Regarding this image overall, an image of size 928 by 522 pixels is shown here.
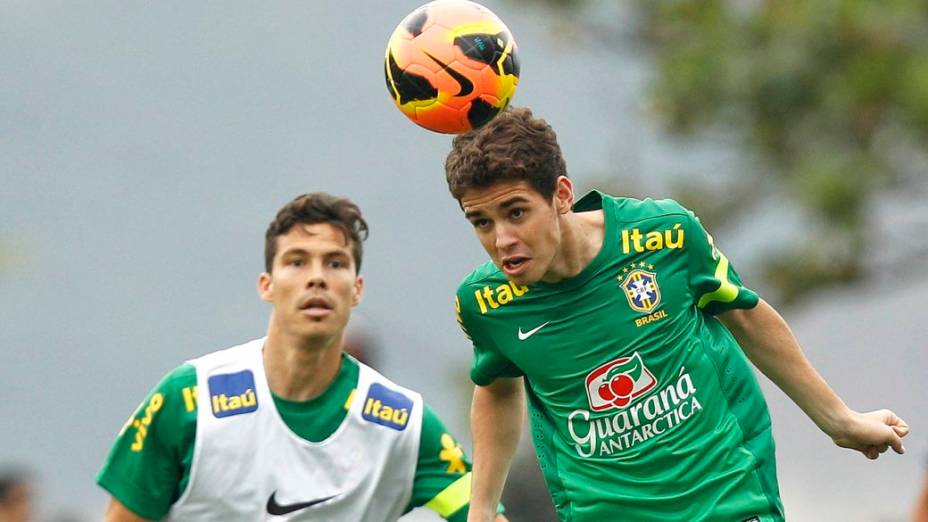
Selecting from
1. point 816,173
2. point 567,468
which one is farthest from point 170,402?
point 816,173

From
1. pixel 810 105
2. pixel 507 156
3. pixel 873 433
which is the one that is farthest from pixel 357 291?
pixel 810 105


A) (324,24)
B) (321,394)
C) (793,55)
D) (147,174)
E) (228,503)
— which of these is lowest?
(228,503)

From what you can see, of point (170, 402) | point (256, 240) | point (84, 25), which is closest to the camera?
point (170, 402)

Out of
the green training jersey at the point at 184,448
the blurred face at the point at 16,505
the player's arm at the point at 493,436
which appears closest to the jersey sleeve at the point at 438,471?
the green training jersey at the point at 184,448

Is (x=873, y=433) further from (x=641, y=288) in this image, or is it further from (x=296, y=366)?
(x=296, y=366)

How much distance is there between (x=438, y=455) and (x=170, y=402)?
107 cm

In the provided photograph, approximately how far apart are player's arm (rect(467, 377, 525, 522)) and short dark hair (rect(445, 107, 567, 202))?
843mm

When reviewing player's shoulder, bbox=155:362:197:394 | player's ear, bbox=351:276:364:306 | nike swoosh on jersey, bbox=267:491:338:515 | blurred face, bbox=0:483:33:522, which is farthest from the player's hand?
blurred face, bbox=0:483:33:522

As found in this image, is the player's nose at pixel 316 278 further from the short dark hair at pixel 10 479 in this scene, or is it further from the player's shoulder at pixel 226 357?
the short dark hair at pixel 10 479

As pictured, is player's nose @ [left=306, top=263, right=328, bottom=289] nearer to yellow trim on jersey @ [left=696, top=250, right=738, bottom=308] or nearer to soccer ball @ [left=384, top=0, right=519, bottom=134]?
soccer ball @ [left=384, top=0, right=519, bottom=134]

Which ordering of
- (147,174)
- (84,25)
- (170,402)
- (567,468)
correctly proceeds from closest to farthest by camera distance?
(567,468) < (170,402) < (147,174) < (84,25)

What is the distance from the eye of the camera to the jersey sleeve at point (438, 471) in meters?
6.99

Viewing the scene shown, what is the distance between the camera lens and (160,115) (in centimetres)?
3366

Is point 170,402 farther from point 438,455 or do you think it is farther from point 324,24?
point 324,24
